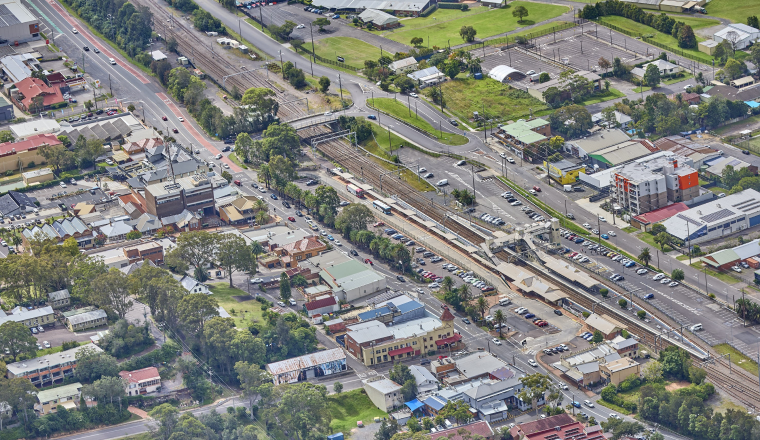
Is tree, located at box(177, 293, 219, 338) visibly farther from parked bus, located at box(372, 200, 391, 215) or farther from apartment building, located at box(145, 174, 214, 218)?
parked bus, located at box(372, 200, 391, 215)

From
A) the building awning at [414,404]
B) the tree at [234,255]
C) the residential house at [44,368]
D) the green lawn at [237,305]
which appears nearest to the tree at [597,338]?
the building awning at [414,404]

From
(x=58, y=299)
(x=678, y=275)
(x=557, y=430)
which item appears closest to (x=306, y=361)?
(x=557, y=430)

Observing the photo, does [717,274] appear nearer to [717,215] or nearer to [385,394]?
[717,215]

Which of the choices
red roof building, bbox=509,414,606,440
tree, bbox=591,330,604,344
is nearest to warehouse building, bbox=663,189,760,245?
tree, bbox=591,330,604,344

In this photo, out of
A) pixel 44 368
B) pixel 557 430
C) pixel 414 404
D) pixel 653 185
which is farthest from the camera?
pixel 653 185

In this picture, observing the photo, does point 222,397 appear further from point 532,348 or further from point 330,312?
point 532,348
